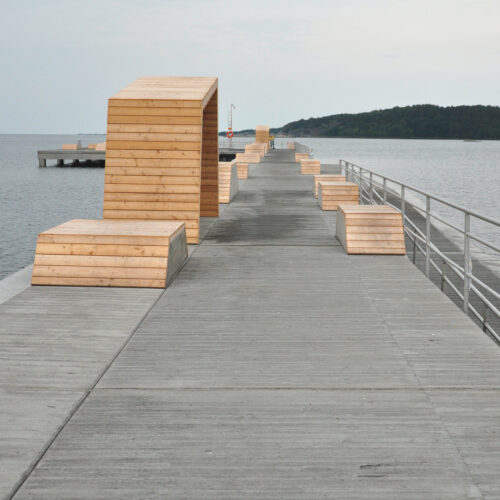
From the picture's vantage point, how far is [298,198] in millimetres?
18109

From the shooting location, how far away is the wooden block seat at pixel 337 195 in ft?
49.3

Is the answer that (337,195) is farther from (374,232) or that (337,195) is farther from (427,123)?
(427,123)

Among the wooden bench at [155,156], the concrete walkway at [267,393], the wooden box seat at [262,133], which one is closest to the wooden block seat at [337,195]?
the wooden bench at [155,156]

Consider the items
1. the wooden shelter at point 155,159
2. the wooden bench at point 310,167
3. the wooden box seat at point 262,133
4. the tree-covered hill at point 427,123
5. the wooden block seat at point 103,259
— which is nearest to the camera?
the wooden block seat at point 103,259

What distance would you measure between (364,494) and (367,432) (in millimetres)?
673

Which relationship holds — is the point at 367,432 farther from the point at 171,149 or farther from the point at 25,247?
the point at 25,247

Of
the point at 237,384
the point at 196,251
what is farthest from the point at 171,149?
the point at 237,384

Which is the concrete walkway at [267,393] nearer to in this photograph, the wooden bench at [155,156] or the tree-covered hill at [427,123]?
the wooden bench at [155,156]

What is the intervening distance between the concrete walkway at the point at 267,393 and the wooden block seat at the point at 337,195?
23.4 feet

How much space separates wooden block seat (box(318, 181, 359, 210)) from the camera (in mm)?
15039

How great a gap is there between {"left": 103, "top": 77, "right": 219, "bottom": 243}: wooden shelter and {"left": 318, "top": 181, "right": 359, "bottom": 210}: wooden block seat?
5.42m

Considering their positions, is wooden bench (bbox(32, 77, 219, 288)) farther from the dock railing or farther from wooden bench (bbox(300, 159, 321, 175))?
wooden bench (bbox(300, 159, 321, 175))

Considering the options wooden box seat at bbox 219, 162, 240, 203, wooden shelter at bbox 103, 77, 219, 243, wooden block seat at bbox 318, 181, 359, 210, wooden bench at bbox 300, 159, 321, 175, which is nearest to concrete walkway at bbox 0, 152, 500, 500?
wooden shelter at bbox 103, 77, 219, 243

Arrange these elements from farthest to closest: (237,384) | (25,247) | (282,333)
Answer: (25,247)
(282,333)
(237,384)
